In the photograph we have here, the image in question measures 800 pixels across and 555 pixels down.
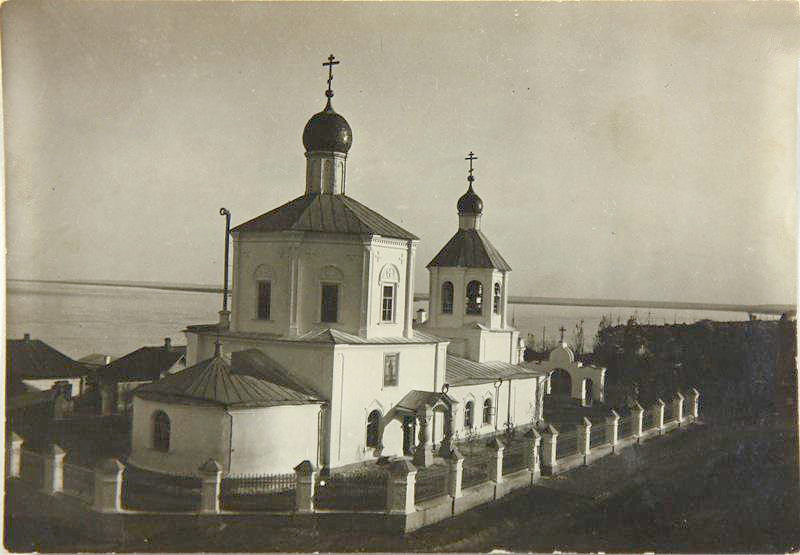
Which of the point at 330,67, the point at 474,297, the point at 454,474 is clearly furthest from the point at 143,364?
the point at 454,474

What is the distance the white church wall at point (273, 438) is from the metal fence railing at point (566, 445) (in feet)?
17.1

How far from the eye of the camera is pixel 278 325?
13016mm

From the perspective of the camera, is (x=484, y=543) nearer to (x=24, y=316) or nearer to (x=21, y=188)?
Result: (x=24, y=316)

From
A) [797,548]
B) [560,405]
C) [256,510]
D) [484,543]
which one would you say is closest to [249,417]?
[256,510]

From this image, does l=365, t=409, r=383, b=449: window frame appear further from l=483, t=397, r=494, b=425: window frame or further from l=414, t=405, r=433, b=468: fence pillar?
l=483, t=397, r=494, b=425: window frame

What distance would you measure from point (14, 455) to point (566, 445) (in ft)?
34.8

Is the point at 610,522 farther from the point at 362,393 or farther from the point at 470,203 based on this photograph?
the point at 470,203

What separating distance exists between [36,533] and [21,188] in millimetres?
5134

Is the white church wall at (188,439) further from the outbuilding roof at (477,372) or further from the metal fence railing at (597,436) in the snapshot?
the metal fence railing at (597,436)

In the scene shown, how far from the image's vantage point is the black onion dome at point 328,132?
13.5 metres

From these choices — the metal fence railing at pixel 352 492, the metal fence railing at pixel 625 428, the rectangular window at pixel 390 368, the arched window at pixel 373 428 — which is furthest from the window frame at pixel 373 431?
the metal fence railing at pixel 625 428

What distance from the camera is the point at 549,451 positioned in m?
13.1

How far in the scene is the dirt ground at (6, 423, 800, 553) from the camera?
959 centimetres

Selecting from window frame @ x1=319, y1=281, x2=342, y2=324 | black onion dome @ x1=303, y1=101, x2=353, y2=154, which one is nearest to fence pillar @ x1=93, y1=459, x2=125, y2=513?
window frame @ x1=319, y1=281, x2=342, y2=324
